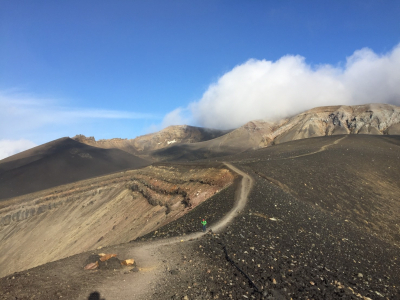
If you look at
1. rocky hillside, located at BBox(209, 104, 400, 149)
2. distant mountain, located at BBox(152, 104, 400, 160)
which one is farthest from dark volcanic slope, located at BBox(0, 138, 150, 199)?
rocky hillside, located at BBox(209, 104, 400, 149)

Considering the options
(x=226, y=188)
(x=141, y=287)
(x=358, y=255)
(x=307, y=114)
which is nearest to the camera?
(x=141, y=287)

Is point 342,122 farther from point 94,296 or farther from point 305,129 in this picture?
point 94,296

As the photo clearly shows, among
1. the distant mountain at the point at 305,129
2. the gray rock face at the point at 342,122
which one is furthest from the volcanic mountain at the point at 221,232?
the distant mountain at the point at 305,129

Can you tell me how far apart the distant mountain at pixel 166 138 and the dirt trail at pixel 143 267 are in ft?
533

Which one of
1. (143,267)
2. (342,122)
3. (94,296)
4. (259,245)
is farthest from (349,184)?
(342,122)

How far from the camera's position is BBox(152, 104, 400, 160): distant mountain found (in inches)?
4444

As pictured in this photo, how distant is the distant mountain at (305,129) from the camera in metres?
113

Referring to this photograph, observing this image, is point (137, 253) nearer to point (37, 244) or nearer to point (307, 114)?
point (37, 244)

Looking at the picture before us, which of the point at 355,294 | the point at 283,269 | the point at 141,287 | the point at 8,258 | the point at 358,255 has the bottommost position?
the point at 8,258

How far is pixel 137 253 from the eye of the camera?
10.8 metres

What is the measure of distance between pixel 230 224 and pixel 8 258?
A: 33.5 meters

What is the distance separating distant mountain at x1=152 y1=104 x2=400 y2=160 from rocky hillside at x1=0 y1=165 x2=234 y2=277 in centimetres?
7640

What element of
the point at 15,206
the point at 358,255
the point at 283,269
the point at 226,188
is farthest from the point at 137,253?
the point at 15,206

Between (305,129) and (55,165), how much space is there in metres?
100
